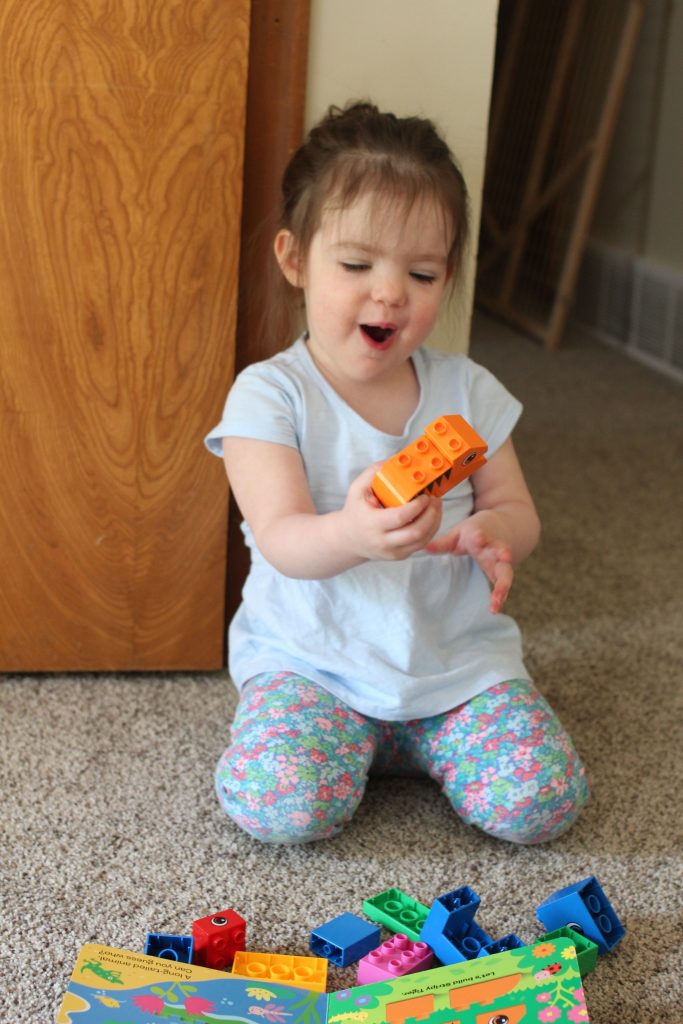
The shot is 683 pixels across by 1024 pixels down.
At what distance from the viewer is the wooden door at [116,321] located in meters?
1.01

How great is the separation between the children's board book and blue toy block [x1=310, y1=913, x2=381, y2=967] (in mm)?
65

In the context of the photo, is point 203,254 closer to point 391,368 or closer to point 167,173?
point 167,173

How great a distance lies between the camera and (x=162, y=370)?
110 centimetres

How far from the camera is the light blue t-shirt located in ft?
3.28

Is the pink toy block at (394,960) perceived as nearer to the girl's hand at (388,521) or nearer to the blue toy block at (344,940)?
the blue toy block at (344,940)

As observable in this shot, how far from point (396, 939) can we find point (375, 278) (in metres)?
0.50

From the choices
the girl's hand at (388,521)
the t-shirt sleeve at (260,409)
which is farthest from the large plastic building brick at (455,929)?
the t-shirt sleeve at (260,409)

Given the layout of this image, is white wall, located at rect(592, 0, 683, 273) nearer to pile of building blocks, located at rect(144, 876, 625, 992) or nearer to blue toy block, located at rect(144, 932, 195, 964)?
pile of building blocks, located at rect(144, 876, 625, 992)

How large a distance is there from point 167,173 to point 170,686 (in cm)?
49

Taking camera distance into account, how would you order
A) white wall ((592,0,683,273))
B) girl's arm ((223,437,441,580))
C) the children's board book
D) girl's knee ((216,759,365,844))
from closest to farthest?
the children's board book, girl's arm ((223,437,441,580)), girl's knee ((216,759,365,844)), white wall ((592,0,683,273))

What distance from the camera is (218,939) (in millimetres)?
781

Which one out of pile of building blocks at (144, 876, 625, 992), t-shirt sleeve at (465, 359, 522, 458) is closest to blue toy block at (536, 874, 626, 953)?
pile of building blocks at (144, 876, 625, 992)

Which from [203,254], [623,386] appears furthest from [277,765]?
[623,386]

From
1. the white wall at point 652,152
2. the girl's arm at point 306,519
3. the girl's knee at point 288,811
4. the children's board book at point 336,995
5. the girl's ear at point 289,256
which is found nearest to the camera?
the children's board book at point 336,995
